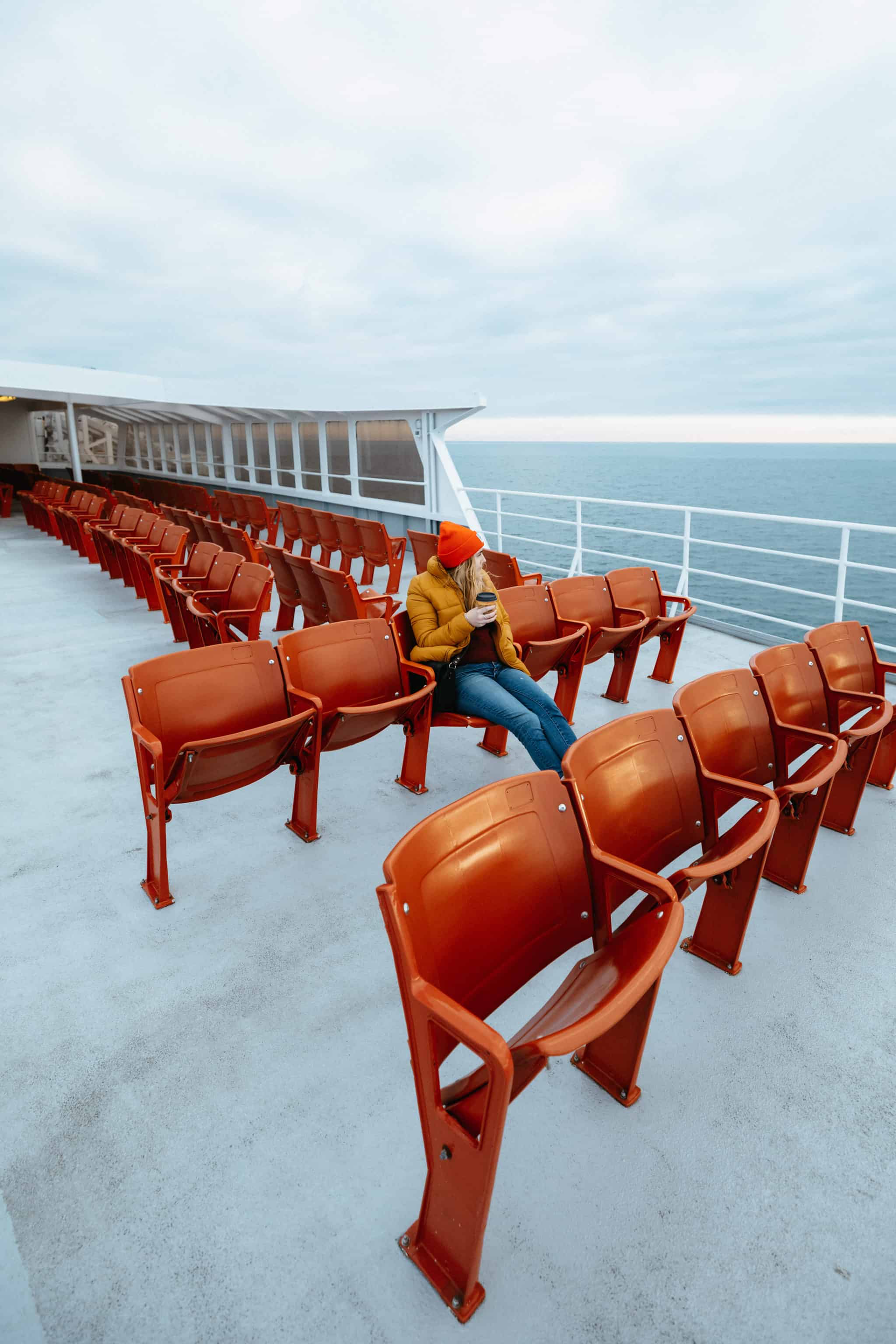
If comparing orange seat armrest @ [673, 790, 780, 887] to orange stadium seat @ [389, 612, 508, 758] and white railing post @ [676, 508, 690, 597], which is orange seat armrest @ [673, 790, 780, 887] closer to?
orange stadium seat @ [389, 612, 508, 758]

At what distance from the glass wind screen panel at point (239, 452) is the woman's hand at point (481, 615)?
1422 centimetres

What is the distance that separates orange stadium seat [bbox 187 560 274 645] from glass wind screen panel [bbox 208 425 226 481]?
534 inches

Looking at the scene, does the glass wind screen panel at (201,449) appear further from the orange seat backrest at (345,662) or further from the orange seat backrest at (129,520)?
the orange seat backrest at (345,662)

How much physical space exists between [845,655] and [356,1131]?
2.81 meters

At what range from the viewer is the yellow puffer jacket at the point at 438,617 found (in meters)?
3.35

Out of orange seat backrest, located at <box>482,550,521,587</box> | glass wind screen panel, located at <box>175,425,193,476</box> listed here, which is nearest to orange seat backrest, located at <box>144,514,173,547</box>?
orange seat backrest, located at <box>482,550,521,587</box>

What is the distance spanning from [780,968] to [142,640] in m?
5.45

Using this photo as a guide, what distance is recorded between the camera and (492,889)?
154 centimetres

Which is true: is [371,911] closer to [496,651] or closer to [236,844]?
[236,844]

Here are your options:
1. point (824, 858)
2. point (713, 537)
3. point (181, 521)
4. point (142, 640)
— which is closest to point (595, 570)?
point (713, 537)

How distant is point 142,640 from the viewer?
6.12m

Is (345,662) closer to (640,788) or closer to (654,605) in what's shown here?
(640,788)

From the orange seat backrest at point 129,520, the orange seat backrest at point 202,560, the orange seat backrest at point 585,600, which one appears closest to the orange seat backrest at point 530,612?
the orange seat backrest at point 585,600

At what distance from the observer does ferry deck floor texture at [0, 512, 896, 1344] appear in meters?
1.31
